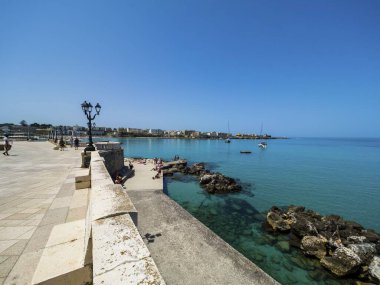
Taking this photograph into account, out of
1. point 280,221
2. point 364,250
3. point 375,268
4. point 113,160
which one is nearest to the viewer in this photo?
point 375,268

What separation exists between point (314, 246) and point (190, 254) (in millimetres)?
6641

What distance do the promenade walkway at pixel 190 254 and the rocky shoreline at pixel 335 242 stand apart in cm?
502

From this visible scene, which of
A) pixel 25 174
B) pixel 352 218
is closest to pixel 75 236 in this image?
pixel 25 174

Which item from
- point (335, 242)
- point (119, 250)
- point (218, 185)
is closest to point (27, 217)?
point (119, 250)

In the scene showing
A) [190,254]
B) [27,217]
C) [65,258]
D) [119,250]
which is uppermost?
[119,250]

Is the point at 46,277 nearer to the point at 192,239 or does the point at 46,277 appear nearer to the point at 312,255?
the point at 192,239

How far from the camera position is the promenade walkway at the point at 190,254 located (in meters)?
4.71

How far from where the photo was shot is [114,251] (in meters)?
1.51

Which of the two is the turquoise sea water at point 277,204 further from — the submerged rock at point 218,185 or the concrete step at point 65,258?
the concrete step at point 65,258

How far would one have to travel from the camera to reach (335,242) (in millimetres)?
8820

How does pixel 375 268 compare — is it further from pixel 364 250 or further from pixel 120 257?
pixel 120 257

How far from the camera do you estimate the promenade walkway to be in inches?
185

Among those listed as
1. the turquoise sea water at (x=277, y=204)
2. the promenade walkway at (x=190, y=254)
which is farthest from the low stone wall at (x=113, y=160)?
the promenade walkway at (x=190, y=254)

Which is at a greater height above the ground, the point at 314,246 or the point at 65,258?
the point at 65,258
